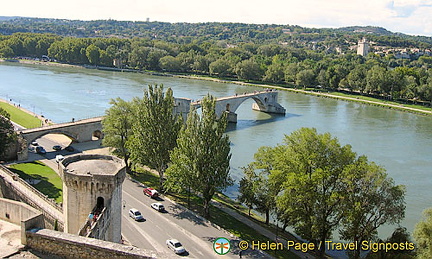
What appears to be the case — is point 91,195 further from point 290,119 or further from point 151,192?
point 290,119

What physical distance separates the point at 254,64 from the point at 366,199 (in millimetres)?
95658

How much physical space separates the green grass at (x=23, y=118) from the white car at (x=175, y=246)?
1235 inches

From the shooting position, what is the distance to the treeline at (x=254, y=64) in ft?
318

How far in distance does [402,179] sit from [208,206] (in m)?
20.8

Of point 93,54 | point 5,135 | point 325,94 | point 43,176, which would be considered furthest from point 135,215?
point 93,54

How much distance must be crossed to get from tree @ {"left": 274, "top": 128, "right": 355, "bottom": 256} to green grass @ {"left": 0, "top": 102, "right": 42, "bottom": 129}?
33874 mm

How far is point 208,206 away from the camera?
28.2 meters

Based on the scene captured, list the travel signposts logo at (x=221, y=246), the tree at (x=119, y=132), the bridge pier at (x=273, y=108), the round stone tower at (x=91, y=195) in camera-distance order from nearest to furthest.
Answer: the round stone tower at (x=91, y=195) → the travel signposts logo at (x=221, y=246) → the tree at (x=119, y=132) → the bridge pier at (x=273, y=108)

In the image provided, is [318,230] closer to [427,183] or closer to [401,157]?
[427,183]

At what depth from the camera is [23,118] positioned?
5228cm

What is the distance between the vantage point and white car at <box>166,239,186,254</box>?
22250mm

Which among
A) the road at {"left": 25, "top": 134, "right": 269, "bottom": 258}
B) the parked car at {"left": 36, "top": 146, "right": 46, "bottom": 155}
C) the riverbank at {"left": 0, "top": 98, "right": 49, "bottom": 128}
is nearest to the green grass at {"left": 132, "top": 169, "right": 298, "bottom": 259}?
the road at {"left": 25, "top": 134, "right": 269, "bottom": 258}

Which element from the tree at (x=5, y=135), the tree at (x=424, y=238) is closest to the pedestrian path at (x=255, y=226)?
the tree at (x=424, y=238)

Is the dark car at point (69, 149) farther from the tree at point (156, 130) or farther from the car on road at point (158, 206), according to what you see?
the car on road at point (158, 206)
